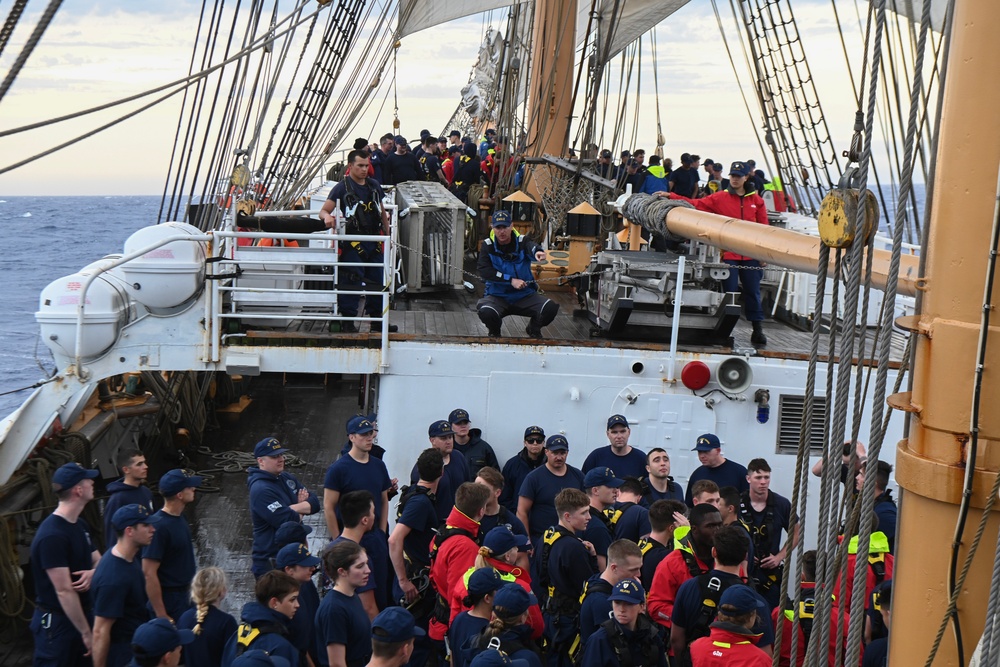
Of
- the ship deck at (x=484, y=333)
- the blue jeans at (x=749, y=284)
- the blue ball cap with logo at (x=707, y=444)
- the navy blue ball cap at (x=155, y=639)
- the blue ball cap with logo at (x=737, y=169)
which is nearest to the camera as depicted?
the navy blue ball cap at (x=155, y=639)

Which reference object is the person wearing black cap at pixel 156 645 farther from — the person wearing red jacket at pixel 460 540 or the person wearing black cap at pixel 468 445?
the person wearing black cap at pixel 468 445

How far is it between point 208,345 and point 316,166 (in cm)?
696

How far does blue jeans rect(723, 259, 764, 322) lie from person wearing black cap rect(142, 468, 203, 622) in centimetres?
558

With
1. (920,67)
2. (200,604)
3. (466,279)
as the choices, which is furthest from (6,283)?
(920,67)

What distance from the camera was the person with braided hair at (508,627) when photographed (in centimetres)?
428

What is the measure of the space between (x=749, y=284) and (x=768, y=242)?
3.19m

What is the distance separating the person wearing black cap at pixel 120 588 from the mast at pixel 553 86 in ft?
35.0

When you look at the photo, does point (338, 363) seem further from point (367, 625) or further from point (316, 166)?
point (316, 166)

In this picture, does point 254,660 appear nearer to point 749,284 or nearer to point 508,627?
point 508,627

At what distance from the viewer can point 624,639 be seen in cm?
446

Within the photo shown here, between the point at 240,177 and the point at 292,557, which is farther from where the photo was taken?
the point at 240,177

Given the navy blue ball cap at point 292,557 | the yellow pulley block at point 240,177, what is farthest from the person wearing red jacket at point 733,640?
the yellow pulley block at point 240,177

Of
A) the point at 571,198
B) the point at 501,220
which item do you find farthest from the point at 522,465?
the point at 571,198

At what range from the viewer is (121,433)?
9969mm
